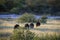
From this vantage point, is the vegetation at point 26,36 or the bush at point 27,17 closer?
the vegetation at point 26,36

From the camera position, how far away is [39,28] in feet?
17.7

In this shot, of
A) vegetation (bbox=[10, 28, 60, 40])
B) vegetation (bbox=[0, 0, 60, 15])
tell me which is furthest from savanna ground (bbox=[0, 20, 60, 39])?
vegetation (bbox=[0, 0, 60, 15])

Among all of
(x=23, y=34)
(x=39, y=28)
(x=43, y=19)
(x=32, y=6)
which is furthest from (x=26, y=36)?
(x=32, y=6)

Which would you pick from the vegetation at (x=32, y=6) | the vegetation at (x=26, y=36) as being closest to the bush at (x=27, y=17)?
the vegetation at (x=32, y=6)

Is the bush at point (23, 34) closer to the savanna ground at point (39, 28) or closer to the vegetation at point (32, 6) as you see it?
the savanna ground at point (39, 28)

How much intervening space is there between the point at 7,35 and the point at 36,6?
109 centimetres

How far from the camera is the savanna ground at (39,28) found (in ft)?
17.3

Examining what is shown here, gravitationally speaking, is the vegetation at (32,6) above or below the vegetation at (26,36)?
above

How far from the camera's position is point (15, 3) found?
5.46 m

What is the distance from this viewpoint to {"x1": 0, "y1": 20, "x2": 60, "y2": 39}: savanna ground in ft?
17.3

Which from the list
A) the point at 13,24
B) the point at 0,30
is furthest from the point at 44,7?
the point at 0,30

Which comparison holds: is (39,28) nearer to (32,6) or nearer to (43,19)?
(43,19)

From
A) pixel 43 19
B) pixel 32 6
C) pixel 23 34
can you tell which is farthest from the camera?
pixel 32 6

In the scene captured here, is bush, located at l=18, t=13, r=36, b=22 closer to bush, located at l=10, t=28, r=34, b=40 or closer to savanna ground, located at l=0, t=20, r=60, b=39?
savanna ground, located at l=0, t=20, r=60, b=39
